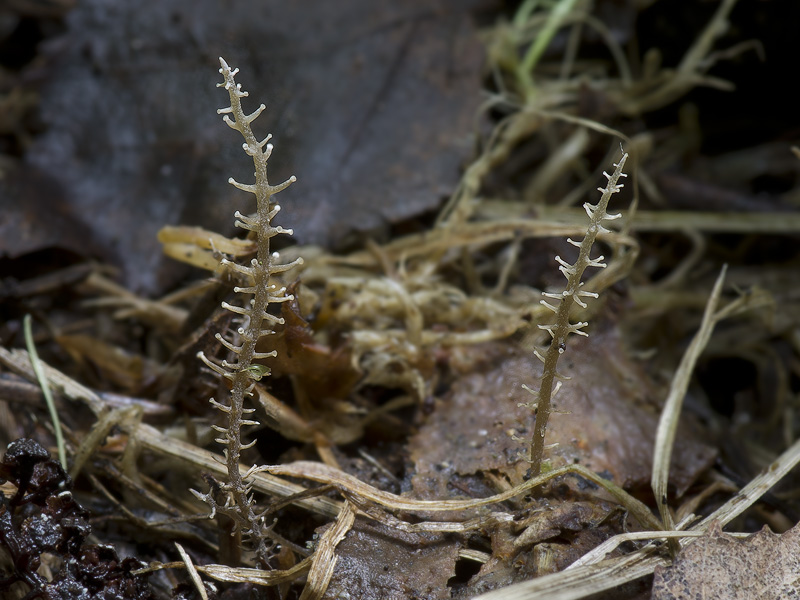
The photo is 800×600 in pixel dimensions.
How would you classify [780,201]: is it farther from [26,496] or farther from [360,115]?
[26,496]

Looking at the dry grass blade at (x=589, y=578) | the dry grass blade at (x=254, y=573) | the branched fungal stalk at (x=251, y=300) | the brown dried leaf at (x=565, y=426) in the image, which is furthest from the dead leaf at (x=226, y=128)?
the dry grass blade at (x=589, y=578)

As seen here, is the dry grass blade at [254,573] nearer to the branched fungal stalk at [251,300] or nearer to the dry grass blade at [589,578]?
the branched fungal stalk at [251,300]

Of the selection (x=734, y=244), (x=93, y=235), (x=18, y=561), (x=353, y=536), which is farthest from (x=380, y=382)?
(x=734, y=244)

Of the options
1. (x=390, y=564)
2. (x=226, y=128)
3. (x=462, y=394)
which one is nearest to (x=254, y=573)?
(x=390, y=564)

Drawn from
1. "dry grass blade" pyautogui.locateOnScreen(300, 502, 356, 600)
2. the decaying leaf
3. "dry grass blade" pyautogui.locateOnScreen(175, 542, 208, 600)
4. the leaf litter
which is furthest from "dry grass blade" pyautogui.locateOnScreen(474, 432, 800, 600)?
"dry grass blade" pyautogui.locateOnScreen(175, 542, 208, 600)

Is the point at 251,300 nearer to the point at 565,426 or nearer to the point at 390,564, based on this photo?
the point at 390,564

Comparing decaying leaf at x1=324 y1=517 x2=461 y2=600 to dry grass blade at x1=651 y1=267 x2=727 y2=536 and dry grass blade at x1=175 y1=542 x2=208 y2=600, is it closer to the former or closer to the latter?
dry grass blade at x1=175 y1=542 x2=208 y2=600
